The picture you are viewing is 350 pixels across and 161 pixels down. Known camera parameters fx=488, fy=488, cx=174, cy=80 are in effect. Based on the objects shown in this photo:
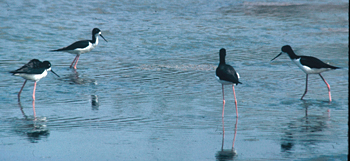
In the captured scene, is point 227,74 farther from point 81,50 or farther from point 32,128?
point 81,50

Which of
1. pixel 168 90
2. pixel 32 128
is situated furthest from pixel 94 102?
pixel 32 128

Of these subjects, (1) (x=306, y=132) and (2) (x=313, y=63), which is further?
(2) (x=313, y=63)

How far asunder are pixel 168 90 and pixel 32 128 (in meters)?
3.40

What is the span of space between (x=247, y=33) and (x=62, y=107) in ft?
34.1

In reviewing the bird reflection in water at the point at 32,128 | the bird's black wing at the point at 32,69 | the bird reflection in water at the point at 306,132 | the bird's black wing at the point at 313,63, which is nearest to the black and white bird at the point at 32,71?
the bird's black wing at the point at 32,69

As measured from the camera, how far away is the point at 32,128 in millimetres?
7160

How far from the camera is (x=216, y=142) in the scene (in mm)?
6629

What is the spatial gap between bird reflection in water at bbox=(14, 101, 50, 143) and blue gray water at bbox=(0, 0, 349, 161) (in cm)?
1

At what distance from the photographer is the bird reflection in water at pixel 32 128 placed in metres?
6.75

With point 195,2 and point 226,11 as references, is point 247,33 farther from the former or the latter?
point 195,2

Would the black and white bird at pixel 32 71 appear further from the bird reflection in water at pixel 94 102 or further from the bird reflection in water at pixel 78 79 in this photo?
the bird reflection in water at pixel 94 102

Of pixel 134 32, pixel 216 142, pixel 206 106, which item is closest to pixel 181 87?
pixel 206 106

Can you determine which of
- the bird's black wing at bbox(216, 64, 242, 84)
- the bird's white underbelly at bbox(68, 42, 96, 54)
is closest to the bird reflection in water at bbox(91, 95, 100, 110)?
the bird's black wing at bbox(216, 64, 242, 84)

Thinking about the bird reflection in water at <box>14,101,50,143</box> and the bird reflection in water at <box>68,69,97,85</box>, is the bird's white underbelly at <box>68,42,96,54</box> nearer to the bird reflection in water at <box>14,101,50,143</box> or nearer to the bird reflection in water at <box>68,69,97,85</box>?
the bird reflection in water at <box>68,69,97,85</box>
